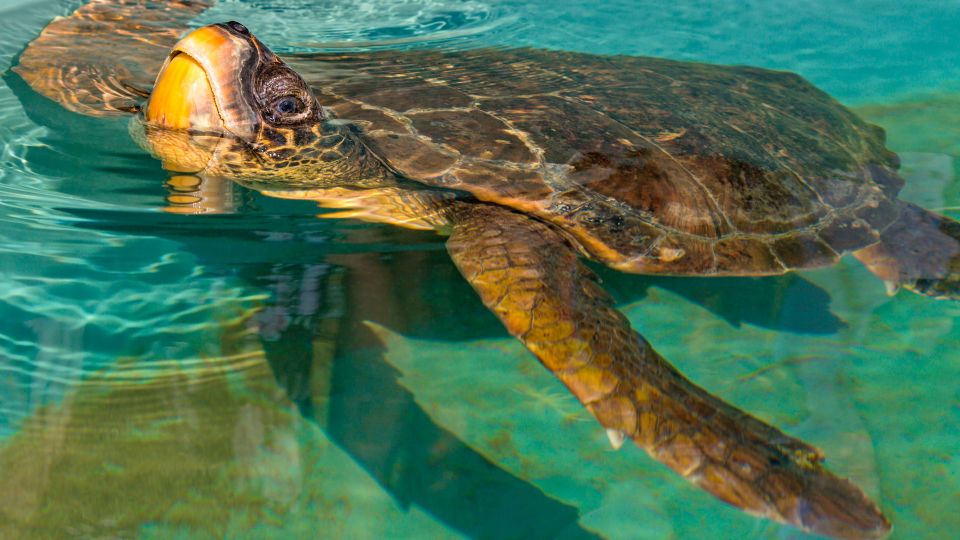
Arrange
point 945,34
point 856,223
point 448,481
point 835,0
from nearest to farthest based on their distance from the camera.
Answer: point 448,481 → point 856,223 → point 945,34 → point 835,0

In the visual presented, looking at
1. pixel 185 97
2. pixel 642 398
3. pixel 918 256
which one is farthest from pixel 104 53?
pixel 918 256

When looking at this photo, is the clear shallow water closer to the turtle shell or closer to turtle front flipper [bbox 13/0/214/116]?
turtle front flipper [bbox 13/0/214/116]

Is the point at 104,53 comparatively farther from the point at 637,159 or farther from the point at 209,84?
the point at 637,159

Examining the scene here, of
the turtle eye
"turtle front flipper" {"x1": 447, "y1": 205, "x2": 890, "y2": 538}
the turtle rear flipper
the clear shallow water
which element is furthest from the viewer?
the turtle rear flipper

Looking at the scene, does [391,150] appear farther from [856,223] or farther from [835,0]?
[835,0]

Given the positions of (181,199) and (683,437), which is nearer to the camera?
(683,437)

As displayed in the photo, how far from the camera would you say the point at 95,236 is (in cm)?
255

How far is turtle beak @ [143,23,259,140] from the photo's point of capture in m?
2.25

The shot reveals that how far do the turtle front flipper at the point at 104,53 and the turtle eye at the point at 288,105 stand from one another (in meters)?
0.97

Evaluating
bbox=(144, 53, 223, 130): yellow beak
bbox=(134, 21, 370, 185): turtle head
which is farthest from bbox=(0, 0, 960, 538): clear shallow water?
bbox=(144, 53, 223, 130): yellow beak

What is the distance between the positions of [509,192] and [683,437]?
3.49 ft

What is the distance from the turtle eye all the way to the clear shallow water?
43cm

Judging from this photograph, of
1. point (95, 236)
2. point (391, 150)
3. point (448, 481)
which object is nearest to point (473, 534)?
point (448, 481)

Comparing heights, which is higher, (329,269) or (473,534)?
(329,269)
